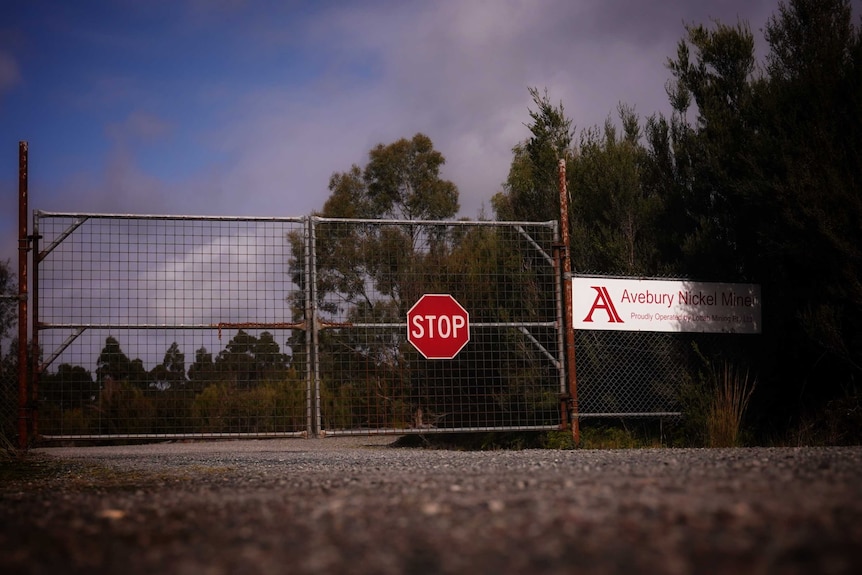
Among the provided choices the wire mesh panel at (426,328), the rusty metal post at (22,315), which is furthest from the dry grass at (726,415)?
the rusty metal post at (22,315)

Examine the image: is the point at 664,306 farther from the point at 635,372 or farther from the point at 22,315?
the point at 22,315

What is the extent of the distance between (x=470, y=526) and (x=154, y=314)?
612 cm

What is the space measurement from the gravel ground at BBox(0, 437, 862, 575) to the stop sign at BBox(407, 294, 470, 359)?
442cm

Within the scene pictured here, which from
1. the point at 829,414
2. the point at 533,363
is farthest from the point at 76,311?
the point at 829,414

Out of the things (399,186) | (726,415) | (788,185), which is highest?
(399,186)

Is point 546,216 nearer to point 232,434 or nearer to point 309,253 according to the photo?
point 309,253

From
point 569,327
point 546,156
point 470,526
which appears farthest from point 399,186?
point 470,526

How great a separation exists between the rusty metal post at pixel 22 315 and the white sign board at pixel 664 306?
572cm

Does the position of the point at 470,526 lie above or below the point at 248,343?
below

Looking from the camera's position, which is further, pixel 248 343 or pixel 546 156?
pixel 546 156

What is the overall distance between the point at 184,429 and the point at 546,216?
6.26m

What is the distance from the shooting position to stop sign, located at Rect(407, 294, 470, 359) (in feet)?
29.1

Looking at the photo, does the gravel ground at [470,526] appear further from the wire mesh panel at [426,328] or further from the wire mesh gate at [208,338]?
the wire mesh panel at [426,328]

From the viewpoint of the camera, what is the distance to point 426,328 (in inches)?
351
